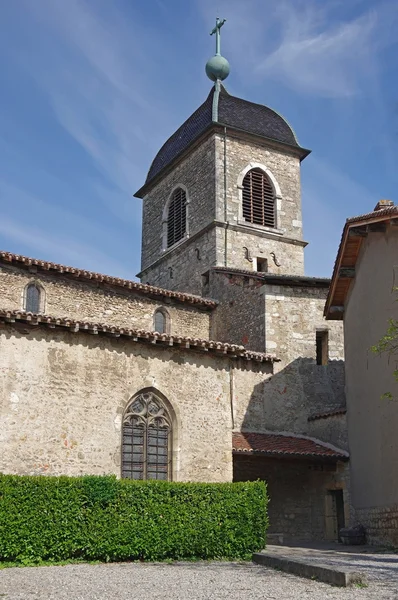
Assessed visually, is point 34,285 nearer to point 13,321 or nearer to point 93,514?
point 13,321

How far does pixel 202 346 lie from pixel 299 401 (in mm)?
5833

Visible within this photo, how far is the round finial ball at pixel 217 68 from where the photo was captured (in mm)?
33094

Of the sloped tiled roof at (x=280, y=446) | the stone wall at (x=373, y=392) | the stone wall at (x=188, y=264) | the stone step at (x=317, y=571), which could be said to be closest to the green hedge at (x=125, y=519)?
the stone step at (x=317, y=571)

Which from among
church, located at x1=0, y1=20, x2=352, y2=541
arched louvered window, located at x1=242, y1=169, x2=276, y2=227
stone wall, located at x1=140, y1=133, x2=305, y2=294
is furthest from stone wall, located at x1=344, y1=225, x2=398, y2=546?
arched louvered window, located at x1=242, y1=169, x2=276, y2=227

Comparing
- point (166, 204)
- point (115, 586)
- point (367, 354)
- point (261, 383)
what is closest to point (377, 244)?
point (367, 354)

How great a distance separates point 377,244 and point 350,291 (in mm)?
3160

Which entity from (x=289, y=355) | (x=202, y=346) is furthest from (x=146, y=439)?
(x=289, y=355)

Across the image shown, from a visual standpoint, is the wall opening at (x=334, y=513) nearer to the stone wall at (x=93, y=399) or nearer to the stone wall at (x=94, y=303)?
the stone wall at (x=93, y=399)

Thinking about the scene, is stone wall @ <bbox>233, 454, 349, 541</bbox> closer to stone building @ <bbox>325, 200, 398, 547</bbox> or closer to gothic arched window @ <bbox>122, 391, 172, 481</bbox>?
stone building @ <bbox>325, 200, 398, 547</bbox>

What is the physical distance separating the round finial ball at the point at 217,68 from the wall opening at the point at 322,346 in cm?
1653

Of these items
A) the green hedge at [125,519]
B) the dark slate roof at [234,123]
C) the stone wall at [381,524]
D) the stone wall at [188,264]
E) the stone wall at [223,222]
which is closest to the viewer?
the green hedge at [125,519]

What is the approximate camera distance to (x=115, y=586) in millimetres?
8883

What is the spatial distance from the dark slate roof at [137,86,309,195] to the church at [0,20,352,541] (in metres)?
0.07

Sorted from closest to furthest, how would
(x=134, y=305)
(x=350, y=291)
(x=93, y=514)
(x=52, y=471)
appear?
1. (x=93, y=514)
2. (x=52, y=471)
3. (x=350, y=291)
4. (x=134, y=305)
